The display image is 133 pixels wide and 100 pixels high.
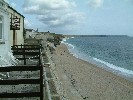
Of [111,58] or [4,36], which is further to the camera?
[111,58]

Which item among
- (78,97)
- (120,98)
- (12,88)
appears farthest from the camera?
(120,98)

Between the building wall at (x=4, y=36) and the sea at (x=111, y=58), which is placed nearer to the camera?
the building wall at (x=4, y=36)

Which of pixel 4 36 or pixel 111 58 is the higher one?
pixel 4 36

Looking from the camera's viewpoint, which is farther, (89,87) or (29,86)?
(89,87)

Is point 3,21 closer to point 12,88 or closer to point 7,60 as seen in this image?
point 7,60

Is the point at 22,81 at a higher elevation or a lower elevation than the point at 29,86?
higher

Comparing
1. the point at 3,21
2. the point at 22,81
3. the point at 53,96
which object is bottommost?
the point at 53,96

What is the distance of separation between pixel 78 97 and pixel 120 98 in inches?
138

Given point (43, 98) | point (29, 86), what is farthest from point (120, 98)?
point (43, 98)

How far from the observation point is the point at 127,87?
25406 millimetres

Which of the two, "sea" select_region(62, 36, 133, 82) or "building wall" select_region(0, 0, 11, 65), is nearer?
"building wall" select_region(0, 0, 11, 65)

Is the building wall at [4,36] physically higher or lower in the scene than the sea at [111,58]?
higher

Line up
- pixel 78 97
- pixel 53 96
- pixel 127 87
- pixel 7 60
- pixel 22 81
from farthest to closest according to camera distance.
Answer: pixel 127 87 → pixel 78 97 → pixel 7 60 → pixel 53 96 → pixel 22 81

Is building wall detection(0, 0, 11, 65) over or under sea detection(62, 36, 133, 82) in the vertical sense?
over
